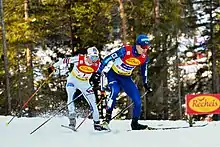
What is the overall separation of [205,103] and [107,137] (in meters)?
2.55

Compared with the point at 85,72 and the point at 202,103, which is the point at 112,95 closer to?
the point at 85,72

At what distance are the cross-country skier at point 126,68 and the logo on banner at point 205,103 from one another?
1359 mm

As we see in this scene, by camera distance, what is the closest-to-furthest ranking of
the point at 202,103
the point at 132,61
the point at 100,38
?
the point at 132,61 → the point at 202,103 → the point at 100,38

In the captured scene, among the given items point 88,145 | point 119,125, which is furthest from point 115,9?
point 88,145

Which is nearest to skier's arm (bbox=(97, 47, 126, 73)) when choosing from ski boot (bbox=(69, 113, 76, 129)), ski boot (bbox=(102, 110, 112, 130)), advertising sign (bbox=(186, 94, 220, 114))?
ski boot (bbox=(102, 110, 112, 130))

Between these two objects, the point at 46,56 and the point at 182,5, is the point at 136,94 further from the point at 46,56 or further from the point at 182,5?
the point at 46,56

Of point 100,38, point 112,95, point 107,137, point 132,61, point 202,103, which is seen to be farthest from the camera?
point 100,38

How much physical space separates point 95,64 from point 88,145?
180 centimetres

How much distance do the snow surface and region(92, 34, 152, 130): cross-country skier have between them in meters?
0.55

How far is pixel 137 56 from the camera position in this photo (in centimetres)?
777

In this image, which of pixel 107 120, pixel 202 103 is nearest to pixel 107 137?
pixel 107 120

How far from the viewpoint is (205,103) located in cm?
900

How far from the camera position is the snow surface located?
667cm

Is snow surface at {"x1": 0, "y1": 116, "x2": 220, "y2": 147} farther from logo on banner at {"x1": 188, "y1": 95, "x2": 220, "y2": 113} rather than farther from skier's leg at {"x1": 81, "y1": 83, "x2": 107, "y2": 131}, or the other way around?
logo on banner at {"x1": 188, "y1": 95, "x2": 220, "y2": 113}
